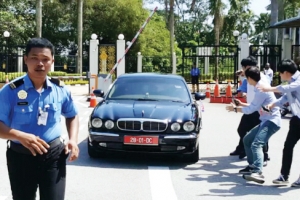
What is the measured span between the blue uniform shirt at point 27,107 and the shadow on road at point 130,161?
4.16 meters

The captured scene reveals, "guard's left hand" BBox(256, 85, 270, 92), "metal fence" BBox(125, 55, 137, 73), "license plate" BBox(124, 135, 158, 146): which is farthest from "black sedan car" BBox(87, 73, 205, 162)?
"metal fence" BBox(125, 55, 137, 73)

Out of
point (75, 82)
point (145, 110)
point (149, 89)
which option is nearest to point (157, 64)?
point (75, 82)

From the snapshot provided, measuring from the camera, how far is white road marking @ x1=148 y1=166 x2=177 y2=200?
600 centimetres

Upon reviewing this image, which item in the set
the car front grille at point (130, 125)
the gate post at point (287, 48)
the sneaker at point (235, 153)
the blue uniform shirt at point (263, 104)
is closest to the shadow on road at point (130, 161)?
the car front grille at point (130, 125)

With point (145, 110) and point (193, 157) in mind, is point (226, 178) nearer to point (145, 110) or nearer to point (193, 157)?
point (193, 157)

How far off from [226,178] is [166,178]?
88 cm

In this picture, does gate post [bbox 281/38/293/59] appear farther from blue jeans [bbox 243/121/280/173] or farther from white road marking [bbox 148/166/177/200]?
blue jeans [bbox 243/121/280/173]

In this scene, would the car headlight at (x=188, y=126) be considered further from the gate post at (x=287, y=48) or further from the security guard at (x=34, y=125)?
the gate post at (x=287, y=48)

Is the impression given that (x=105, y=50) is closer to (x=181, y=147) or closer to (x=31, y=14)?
(x=181, y=147)

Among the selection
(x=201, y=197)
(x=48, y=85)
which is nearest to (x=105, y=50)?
(x=201, y=197)

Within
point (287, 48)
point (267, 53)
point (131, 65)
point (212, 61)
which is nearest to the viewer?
point (267, 53)

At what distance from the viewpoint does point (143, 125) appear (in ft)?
25.0

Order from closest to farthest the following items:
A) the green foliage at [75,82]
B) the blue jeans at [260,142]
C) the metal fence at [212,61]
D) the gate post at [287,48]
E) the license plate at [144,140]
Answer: the blue jeans at [260,142] < the license plate at [144,140] < the metal fence at [212,61] < the gate post at [287,48] < the green foliage at [75,82]

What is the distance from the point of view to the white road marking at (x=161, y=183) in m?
6.00
